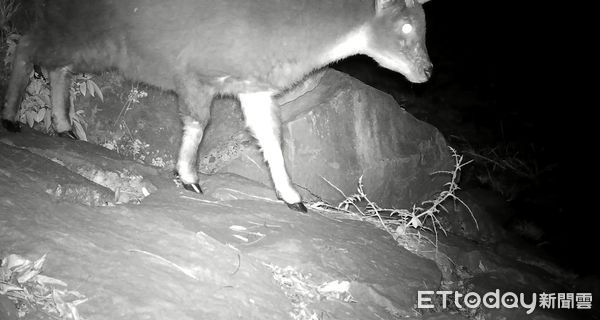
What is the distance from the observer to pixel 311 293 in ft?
8.33

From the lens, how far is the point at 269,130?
400cm

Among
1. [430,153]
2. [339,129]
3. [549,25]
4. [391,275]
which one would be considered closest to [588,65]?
[549,25]

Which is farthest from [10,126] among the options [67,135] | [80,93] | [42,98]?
[80,93]

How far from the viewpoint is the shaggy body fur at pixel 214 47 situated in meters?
3.45

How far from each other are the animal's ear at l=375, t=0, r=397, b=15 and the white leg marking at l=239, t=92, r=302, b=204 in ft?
4.09

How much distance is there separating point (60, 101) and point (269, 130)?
2239 millimetres

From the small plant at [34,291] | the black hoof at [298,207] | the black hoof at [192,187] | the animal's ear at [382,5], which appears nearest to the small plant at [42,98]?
the black hoof at [192,187]

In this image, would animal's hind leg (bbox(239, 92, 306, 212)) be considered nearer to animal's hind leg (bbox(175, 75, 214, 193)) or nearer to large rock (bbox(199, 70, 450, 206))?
animal's hind leg (bbox(175, 75, 214, 193))

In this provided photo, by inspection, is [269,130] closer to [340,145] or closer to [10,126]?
[340,145]

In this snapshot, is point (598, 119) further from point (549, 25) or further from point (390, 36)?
point (390, 36)

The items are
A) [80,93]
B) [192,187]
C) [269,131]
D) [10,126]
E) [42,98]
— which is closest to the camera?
[192,187]

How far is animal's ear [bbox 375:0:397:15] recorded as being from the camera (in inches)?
147

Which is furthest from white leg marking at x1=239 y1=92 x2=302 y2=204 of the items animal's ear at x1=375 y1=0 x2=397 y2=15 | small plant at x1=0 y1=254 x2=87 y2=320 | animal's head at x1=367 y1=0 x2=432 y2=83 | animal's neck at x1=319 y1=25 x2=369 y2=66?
small plant at x1=0 y1=254 x2=87 y2=320

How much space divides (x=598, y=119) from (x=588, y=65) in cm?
212
